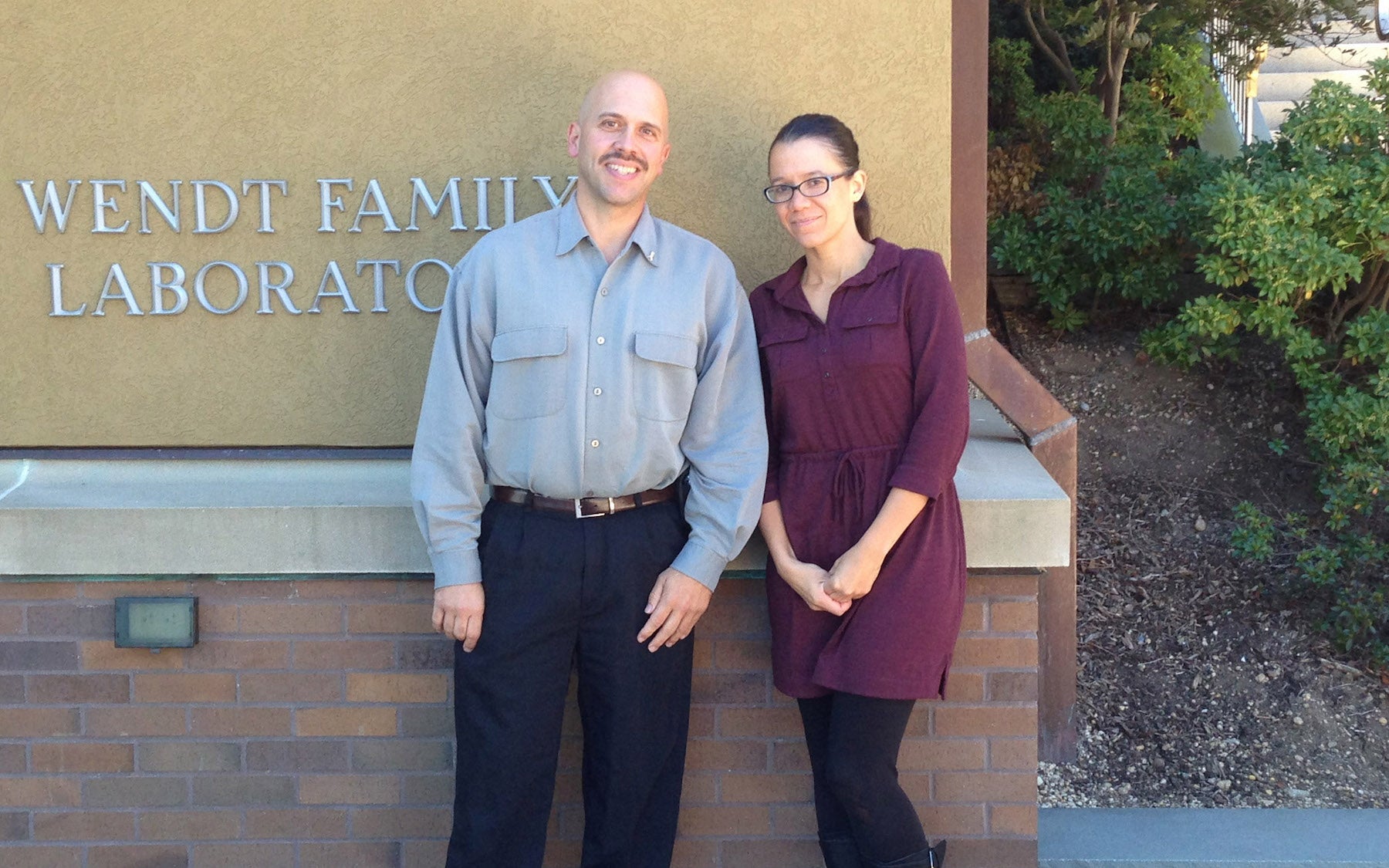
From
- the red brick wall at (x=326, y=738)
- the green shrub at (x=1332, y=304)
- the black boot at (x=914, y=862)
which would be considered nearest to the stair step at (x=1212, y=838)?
the red brick wall at (x=326, y=738)

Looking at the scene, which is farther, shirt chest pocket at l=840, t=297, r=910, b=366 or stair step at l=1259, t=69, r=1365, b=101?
stair step at l=1259, t=69, r=1365, b=101

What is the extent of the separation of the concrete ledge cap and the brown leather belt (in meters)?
0.37

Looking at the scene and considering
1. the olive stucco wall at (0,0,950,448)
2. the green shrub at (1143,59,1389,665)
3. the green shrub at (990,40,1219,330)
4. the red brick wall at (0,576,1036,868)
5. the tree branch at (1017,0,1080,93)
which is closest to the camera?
the red brick wall at (0,576,1036,868)

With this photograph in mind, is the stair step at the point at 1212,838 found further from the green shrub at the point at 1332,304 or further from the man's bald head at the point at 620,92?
the man's bald head at the point at 620,92

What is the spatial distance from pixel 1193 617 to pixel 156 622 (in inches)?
155

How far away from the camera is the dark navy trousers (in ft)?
9.32

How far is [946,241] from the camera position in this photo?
3547 millimetres

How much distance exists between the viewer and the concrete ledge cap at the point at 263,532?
125 inches

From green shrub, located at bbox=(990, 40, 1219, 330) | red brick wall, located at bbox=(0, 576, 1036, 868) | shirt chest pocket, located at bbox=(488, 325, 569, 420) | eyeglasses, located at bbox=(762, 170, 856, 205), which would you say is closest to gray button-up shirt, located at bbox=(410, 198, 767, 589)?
shirt chest pocket, located at bbox=(488, 325, 569, 420)

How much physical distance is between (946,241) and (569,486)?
139 centimetres

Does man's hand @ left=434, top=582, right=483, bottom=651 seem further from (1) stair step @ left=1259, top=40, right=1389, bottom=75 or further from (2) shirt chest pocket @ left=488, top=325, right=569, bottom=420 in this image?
(1) stair step @ left=1259, top=40, right=1389, bottom=75

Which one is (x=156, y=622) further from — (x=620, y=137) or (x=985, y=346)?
(x=985, y=346)

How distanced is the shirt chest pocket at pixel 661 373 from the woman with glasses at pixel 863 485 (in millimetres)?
228

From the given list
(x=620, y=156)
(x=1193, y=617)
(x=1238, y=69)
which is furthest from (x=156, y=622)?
(x=1238, y=69)
